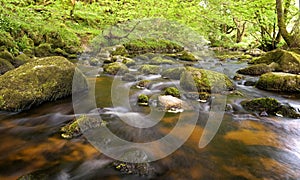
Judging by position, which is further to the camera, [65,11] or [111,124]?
[65,11]

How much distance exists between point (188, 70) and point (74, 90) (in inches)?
128

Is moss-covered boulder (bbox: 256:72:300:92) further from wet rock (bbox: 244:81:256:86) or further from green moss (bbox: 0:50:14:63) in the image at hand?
green moss (bbox: 0:50:14:63)

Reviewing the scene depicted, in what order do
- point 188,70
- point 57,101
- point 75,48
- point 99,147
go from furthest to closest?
point 75,48, point 188,70, point 57,101, point 99,147

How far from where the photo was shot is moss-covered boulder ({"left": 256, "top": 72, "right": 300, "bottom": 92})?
631 centimetres

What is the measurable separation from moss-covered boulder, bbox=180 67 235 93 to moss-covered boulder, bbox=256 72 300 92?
3.85 ft

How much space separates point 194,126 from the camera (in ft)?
13.4

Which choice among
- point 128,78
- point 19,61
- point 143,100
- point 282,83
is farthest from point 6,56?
point 282,83

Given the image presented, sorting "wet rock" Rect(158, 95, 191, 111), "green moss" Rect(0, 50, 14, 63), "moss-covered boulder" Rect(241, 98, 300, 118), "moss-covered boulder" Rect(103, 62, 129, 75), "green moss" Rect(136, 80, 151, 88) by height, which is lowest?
"moss-covered boulder" Rect(241, 98, 300, 118)

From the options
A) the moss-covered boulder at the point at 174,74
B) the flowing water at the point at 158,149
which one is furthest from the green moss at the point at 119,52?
the flowing water at the point at 158,149

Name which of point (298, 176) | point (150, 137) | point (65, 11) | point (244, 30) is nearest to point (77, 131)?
point (150, 137)

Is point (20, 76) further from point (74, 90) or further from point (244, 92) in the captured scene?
point (244, 92)

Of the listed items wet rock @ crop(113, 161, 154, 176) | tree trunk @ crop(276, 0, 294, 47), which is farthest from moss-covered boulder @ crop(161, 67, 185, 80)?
tree trunk @ crop(276, 0, 294, 47)

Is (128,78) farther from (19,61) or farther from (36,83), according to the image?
(19,61)

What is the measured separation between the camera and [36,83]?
181 inches
